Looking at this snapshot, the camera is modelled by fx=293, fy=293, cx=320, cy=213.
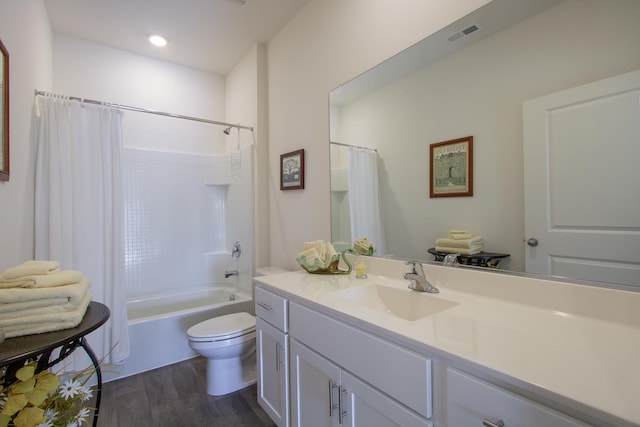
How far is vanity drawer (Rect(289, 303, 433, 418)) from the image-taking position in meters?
0.79

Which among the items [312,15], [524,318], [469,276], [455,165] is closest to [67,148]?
[312,15]

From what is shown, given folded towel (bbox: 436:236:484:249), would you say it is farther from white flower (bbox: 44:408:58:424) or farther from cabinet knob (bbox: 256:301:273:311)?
white flower (bbox: 44:408:58:424)

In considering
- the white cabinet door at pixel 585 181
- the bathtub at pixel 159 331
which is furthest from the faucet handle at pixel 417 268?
the bathtub at pixel 159 331

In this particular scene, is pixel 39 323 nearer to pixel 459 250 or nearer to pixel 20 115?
pixel 20 115

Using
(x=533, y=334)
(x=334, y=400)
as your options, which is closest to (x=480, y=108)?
(x=533, y=334)

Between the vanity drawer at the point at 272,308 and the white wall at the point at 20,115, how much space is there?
1179 mm

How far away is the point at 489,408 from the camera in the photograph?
2.16 ft

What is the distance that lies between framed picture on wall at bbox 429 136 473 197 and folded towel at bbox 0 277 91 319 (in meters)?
1.47

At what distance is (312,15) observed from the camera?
201 cm

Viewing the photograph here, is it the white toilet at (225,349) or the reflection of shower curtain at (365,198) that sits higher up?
the reflection of shower curtain at (365,198)

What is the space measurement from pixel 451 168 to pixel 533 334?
0.73 metres

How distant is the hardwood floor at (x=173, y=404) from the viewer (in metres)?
1.65

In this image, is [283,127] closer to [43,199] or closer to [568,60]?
[43,199]

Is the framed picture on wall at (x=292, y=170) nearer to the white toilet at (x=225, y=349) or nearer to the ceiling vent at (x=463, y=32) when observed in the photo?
the white toilet at (x=225, y=349)
